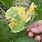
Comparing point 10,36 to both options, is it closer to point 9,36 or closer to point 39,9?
point 9,36

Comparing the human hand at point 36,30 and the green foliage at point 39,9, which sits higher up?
the green foliage at point 39,9

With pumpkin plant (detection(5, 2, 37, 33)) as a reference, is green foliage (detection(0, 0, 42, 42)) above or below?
below

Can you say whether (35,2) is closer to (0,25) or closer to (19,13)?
(19,13)

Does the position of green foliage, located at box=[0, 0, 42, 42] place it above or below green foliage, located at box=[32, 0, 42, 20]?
below

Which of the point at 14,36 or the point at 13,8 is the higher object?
the point at 13,8

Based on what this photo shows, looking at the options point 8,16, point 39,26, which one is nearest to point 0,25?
point 8,16

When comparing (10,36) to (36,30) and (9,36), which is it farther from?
(36,30)

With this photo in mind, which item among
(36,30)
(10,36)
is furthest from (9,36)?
(36,30)

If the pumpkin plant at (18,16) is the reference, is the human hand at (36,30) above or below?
below

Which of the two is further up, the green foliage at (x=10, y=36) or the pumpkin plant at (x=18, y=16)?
the pumpkin plant at (x=18, y=16)

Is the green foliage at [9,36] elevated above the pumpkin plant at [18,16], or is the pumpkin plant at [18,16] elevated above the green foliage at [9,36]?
the pumpkin plant at [18,16]
